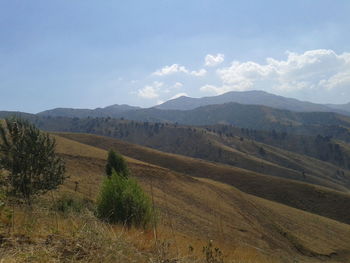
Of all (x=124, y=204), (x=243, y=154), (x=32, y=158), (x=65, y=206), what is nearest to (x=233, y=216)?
(x=32, y=158)

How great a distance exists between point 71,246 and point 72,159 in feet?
144

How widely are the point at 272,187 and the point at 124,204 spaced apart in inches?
2486

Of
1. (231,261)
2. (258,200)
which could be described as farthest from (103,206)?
(258,200)

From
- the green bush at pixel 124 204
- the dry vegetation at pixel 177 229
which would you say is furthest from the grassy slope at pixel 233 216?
the green bush at pixel 124 204

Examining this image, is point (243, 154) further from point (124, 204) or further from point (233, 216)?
point (124, 204)

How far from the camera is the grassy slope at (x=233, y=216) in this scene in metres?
30.9

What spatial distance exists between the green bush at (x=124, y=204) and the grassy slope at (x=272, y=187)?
56199 mm

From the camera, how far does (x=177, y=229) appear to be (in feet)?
79.4

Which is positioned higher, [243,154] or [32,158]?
[32,158]

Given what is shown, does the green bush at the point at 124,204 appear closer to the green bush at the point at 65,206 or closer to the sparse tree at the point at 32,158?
the green bush at the point at 65,206

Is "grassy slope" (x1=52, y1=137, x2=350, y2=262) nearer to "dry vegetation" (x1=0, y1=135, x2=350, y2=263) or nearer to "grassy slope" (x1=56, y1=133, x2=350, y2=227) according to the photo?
"dry vegetation" (x1=0, y1=135, x2=350, y2=263)

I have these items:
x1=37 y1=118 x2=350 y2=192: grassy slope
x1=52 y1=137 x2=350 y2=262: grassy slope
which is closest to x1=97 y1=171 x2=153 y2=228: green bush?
x1=52 y1=137 x2=350 y2=262: grassy slope

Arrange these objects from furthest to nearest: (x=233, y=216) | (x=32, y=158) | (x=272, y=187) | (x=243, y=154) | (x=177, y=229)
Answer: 1. (x=243, y=154)
2. (x=272, y=187)
3. (x=233, y=216)
4. (x=177, y=229)
5. (x=32, y=158)

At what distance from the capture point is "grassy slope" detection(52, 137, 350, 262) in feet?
102
